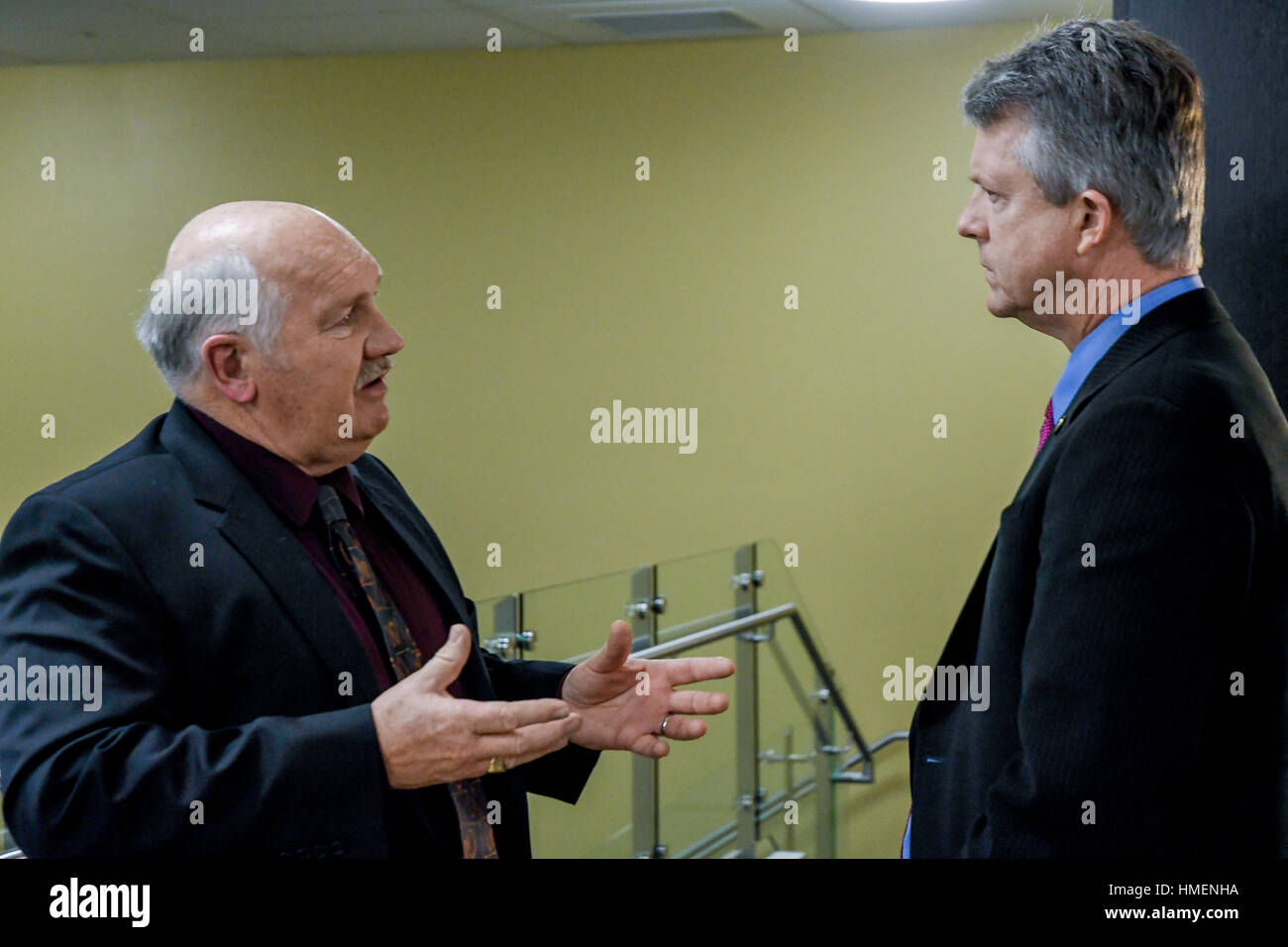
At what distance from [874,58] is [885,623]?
2.30 meters

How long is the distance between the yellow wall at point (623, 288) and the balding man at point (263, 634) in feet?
13.5


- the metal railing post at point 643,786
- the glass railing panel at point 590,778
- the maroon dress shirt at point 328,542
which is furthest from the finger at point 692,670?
the metal railing post at point 643,786

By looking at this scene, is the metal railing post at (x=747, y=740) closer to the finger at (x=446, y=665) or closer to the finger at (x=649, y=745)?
the finger at (x=649, y=745)

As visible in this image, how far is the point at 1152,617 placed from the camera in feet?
3.80

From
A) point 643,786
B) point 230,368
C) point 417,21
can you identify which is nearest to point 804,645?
point 643,786

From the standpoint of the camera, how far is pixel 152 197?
6074mm

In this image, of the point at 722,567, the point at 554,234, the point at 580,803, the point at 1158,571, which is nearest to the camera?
→ the point at 1158,571

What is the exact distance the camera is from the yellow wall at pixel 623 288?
A: 18.2 ft

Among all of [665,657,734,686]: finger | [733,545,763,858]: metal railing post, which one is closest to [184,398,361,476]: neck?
[665,657,734,686]: finger

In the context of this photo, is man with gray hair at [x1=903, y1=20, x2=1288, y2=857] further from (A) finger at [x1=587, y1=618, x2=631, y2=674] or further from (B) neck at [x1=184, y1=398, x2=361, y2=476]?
(B) neck at [x1=184, y1=398, x2=361, y2=476]

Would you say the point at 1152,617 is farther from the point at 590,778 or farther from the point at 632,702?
the point at 590,778

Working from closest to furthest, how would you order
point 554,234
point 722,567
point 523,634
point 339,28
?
point 523,634, point 722,567, point 339,28, point 554,234

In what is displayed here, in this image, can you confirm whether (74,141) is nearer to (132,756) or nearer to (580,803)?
(580,803)
